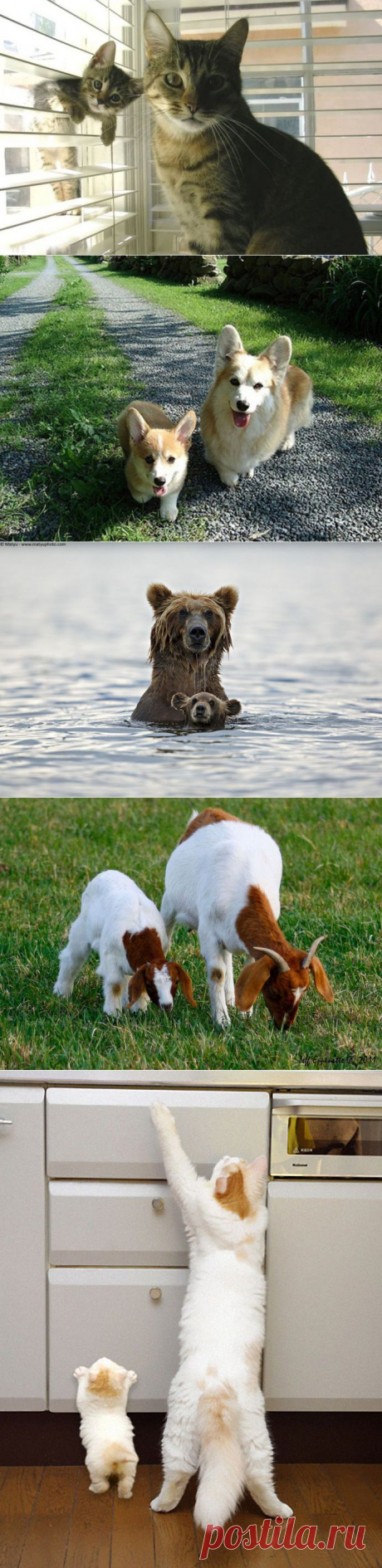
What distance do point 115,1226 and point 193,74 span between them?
1475 millimetres

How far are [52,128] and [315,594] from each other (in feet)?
2.38

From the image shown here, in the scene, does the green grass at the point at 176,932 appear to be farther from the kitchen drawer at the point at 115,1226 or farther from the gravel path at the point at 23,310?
the gravel path at the point at 23,310

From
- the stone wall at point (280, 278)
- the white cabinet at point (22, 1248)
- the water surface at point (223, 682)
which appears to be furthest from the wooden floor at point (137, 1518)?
the stone wall at point (280, 278)

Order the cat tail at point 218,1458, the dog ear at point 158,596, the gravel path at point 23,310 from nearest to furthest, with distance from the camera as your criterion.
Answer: the cat tail at point 218,1458
the gravel path at point 23,310
the dog ear at point 158,596

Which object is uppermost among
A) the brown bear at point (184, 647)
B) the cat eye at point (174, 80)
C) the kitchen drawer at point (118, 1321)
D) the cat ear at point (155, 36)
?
the cat ear at point (155, 36)

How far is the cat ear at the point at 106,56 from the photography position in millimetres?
1649

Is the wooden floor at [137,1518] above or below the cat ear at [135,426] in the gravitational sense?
below

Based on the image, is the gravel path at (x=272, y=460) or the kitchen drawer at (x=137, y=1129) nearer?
the kitchen drawer at (x=137, y=1129)

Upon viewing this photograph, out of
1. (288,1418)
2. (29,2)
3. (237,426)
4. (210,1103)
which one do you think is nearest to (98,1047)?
(210,1103)

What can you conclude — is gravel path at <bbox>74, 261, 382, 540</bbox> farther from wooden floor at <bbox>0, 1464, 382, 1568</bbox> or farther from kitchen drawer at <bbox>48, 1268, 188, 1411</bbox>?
wooden floor at <bbox>0, 1464, 382, 1568</bbox>

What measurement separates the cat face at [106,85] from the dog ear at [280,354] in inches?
14.2

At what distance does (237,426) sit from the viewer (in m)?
1.79

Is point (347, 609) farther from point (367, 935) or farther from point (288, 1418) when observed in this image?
point (288, 1418)

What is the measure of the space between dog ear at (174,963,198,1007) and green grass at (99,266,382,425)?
818mm
